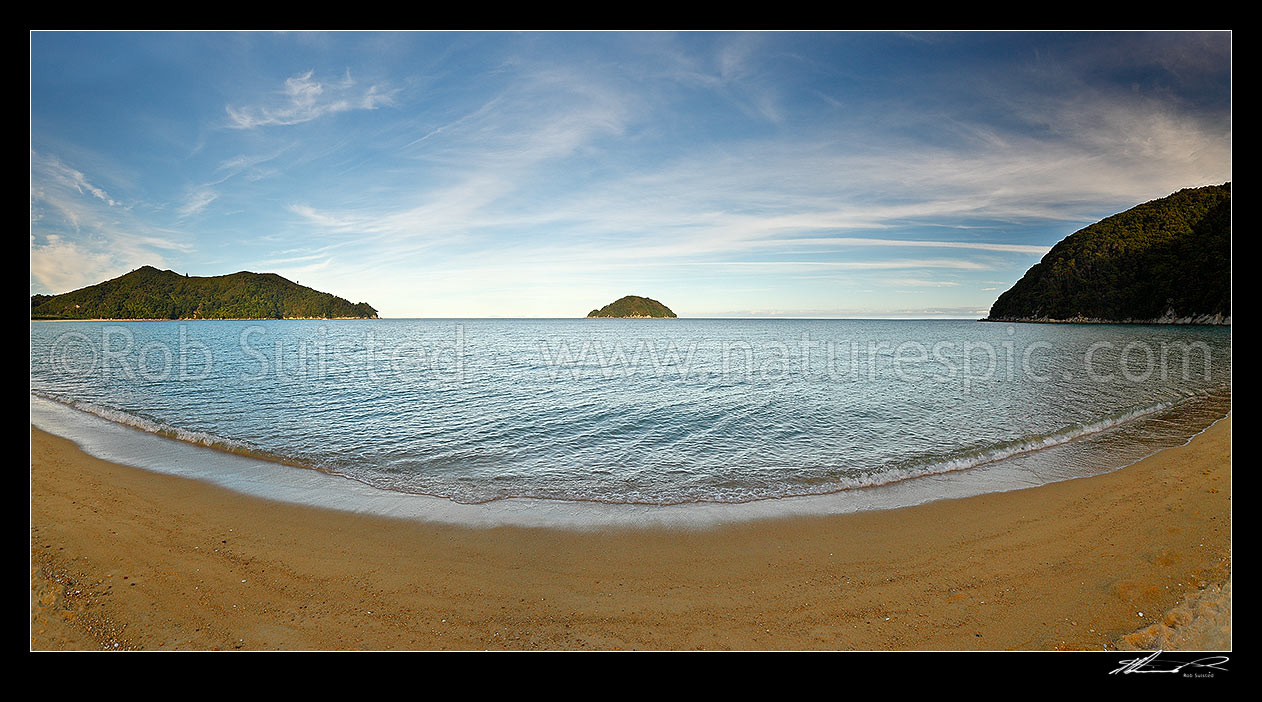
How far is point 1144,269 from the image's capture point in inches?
4449

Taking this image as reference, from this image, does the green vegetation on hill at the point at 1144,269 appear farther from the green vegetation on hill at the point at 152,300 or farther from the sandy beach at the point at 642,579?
the green vegetation on hill at the point at 152,300

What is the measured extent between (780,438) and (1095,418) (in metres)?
11.1

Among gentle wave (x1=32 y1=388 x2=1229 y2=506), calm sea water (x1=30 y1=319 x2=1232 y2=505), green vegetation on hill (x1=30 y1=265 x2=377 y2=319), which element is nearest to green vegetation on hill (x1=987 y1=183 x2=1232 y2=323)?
calm sea water (x1=30 y1=319 x2=1232 y2=505)

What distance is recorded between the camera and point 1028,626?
4.37 meters

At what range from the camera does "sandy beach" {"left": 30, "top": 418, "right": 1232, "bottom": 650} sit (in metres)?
4.34

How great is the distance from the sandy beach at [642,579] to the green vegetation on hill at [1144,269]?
426 feet

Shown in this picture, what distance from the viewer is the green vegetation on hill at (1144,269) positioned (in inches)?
3649

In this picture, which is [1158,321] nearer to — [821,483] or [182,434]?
[821,483]
